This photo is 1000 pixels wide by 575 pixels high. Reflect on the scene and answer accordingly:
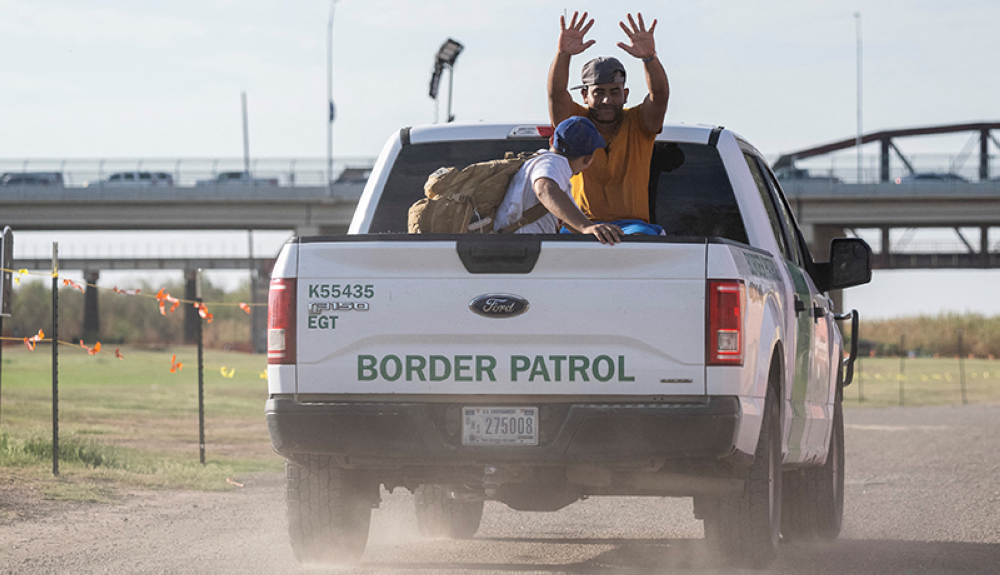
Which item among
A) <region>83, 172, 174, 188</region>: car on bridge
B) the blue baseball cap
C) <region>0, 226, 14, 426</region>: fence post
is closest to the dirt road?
the blue baseball cap

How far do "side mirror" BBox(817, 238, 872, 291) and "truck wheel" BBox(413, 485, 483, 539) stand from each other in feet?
8.33

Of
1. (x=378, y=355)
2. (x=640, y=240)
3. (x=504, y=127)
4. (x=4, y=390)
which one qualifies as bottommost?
(x=4, y=390)

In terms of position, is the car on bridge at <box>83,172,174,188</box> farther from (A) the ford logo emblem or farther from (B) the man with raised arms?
(A) the ford logo emblem

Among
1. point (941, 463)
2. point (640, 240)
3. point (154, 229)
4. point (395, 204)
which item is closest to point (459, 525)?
point (395, 204)

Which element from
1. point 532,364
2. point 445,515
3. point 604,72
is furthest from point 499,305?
point 445,515

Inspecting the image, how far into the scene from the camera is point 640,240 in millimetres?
6348

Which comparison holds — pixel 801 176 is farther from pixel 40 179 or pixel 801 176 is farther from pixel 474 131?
pixel 474 131

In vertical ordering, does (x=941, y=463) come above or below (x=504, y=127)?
below

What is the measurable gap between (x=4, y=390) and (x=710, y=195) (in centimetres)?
2485

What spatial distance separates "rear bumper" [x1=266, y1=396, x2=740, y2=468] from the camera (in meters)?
6.33

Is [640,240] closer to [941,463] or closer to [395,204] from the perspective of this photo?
[395,204]

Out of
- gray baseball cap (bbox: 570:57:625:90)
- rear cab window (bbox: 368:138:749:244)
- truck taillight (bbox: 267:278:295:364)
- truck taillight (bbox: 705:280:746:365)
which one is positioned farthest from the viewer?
rear cab window (bbox: 368:138:749:244)

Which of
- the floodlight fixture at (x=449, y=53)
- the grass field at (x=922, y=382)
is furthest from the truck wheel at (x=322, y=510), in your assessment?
the floodlight fixture at (x=449, y=53)

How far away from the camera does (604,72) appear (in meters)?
7.96
